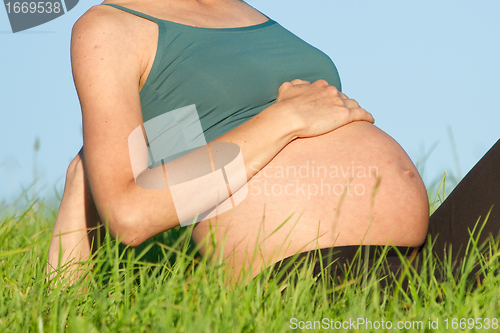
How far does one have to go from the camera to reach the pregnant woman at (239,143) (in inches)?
50.6

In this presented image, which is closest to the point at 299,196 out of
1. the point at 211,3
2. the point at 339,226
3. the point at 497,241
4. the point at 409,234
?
the point at 339,226

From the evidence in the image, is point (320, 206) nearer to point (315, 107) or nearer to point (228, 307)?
point (315, 107)

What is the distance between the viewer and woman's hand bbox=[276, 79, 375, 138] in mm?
1464

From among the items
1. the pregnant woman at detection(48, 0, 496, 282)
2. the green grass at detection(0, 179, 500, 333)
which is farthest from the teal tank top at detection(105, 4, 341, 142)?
the green grass at detection(0, 179, 500, 333)

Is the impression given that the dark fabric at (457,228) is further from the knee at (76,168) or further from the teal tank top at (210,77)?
the knee at (76,168)

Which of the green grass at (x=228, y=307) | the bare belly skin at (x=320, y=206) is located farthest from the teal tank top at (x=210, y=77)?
the green grass at (x=228, y=307)

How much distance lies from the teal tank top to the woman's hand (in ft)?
0.29

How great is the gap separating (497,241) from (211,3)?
146cm

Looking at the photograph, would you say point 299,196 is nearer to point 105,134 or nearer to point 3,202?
point 105,134

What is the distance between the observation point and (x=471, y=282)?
4.34ft

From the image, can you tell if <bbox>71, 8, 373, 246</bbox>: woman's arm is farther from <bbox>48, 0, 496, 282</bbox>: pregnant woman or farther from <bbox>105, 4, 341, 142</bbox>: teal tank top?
<bbox>105, 4, 341, 142</bbox>: teal tank top

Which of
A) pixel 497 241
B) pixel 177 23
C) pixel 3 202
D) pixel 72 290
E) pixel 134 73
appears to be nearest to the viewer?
pixel 72 290

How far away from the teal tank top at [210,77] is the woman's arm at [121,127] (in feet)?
0.42
